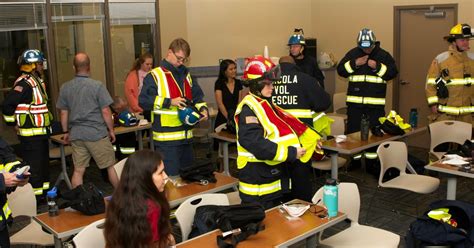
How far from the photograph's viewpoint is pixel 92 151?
5.67 meters

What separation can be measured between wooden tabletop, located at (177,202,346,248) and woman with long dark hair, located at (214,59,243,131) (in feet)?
12.8

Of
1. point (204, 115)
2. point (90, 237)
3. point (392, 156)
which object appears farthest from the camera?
point (392, 156)

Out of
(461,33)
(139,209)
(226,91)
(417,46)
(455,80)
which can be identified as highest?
(461,33)

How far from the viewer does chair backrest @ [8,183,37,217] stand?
14.0 feet

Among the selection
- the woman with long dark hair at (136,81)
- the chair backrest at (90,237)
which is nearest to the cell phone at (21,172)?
the chair backrest at (90,237)

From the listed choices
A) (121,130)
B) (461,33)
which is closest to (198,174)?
(121,130)

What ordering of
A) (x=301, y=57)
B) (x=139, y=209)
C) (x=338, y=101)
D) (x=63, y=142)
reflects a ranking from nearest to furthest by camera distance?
(x=139, y=209), (x=63, y=142), (x=301, y=57), (x=338, y=101)

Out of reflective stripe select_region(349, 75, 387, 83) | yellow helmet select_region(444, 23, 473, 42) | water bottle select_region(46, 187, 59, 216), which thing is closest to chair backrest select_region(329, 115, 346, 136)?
reflective stripe select_region(349, 75, 387, 83)

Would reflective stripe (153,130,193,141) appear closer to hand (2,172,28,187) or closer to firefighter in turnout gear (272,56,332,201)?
firefighter in turnout gear (272,56,332,201)

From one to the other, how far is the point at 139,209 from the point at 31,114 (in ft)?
11.9

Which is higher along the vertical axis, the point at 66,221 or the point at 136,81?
the point at 136,81

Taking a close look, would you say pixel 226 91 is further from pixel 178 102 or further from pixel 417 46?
pixel 417 46

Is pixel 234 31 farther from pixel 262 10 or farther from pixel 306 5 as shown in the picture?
pixel 306 5

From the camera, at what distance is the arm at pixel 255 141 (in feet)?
11.7
